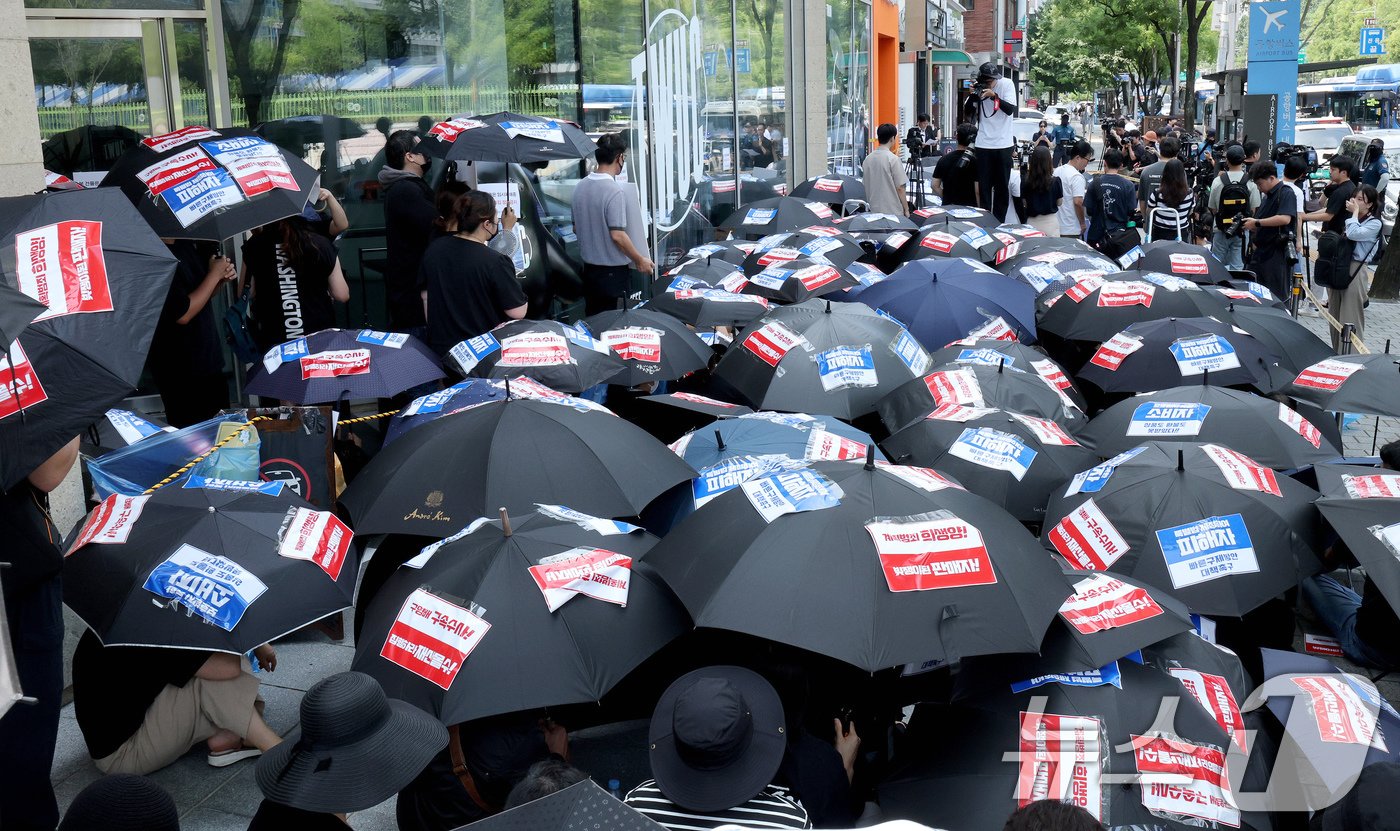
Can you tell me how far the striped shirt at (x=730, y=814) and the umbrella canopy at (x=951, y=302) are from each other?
17.4ft

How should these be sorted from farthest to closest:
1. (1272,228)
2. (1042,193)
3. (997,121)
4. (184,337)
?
(997,121), (1042,193), (1272,228), (184,337)

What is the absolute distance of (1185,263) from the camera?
9.74 metres

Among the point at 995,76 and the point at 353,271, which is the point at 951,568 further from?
the point at 995,76

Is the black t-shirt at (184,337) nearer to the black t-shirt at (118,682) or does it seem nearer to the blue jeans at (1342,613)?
the black t-shirt at (118,682)

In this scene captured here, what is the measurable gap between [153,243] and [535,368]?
94.2 inches

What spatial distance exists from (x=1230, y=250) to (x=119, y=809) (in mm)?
13333

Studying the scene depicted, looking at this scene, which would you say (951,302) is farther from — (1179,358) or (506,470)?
(506,470)

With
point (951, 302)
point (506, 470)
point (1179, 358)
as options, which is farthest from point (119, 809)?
point (951, 302)

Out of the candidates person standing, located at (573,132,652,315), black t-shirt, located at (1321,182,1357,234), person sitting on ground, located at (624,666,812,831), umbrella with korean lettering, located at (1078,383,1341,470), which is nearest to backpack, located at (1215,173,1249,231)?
black t-shirt, located at (1321,182,1357,234)

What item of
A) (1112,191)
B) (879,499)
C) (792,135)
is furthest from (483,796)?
(792,135)

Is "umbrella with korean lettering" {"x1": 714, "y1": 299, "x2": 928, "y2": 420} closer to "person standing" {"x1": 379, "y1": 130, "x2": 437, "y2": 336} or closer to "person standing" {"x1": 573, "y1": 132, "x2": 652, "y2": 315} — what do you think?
"person standing" {"x1": 379, "y1": 130, "x2": 437, "y2": 336}

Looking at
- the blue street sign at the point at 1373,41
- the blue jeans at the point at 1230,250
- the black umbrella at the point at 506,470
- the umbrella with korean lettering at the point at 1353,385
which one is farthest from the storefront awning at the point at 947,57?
the black umbrella at the point at 506,470

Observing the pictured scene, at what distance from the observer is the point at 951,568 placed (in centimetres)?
375

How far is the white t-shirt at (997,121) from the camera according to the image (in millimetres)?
15180
